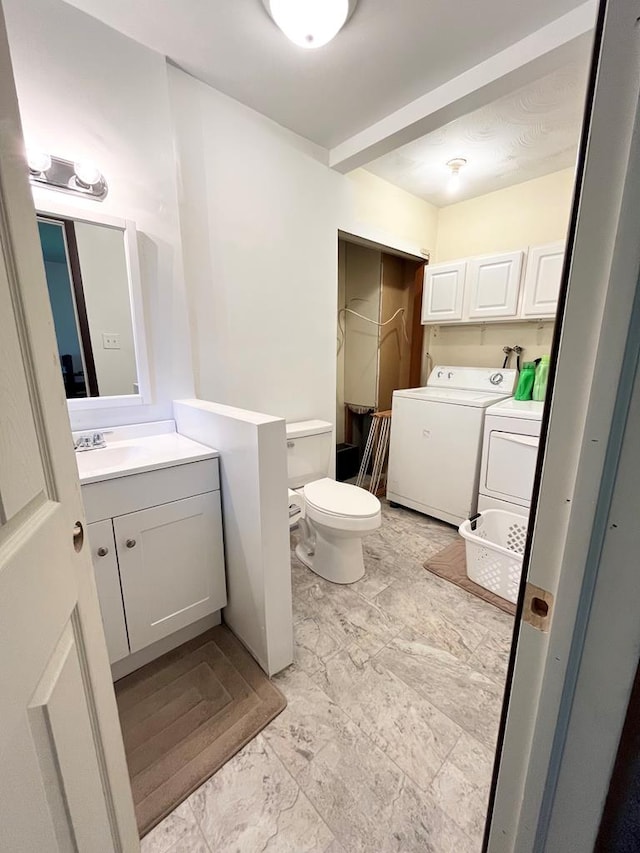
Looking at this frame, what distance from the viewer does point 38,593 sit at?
48 cm

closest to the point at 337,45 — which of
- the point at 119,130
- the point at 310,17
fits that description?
the point at 310,17

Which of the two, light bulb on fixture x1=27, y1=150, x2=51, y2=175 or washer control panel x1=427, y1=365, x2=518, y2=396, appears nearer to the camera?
light bulb on fixture x1=27, y1=150, x2=51, y2=175

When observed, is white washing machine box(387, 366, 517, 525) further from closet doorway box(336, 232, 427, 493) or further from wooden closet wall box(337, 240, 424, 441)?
wooden closet wall box(337, 240, 424, 441)

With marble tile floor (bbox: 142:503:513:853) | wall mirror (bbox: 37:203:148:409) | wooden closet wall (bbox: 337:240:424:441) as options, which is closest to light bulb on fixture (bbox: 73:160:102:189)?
wall mirror (bbox: 37:203:148:409)

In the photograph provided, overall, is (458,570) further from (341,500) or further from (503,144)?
(503,144)

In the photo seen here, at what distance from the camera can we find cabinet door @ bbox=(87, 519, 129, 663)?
1195 millimetres

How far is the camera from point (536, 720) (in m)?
0.50

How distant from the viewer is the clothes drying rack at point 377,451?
3013mm

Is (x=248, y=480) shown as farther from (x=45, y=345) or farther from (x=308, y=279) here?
(x=308, y=279)

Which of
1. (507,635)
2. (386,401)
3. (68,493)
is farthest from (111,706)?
(386,401)

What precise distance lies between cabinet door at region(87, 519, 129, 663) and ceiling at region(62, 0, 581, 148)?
1.96 meters

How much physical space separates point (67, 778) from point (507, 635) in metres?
1.70

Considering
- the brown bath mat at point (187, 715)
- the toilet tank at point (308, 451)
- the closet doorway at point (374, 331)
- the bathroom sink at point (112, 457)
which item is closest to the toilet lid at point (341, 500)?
the toilet tank at point (308, 451)

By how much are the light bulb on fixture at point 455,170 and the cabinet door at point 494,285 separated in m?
0.59
